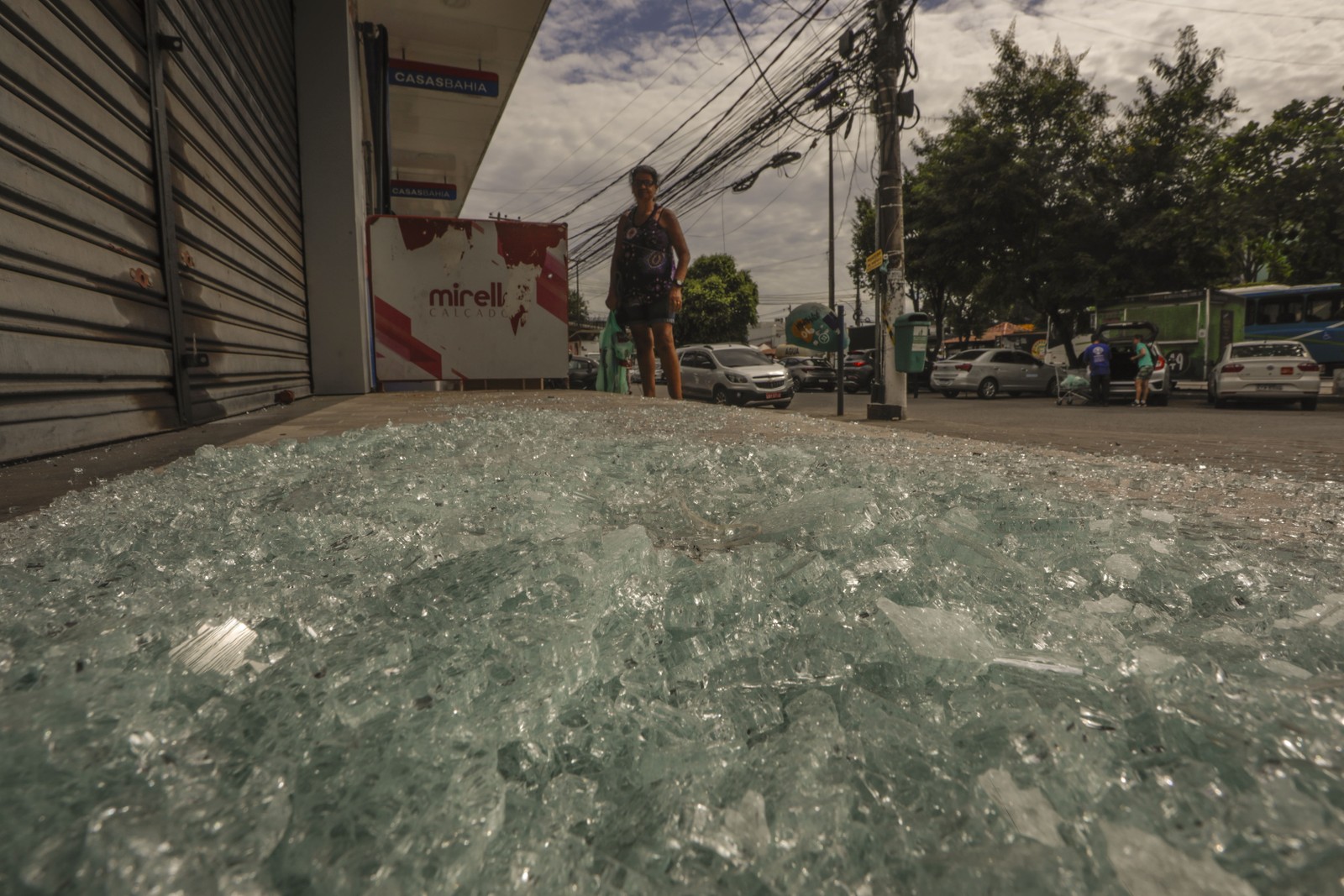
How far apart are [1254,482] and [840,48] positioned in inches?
342

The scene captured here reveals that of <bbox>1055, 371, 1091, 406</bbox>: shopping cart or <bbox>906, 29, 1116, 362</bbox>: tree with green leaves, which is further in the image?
<bbox>906, 29, 1116, 362</bbox>: tree with green leaves

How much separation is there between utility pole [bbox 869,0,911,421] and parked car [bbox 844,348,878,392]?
10.5 metres

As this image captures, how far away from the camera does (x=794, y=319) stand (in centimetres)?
950

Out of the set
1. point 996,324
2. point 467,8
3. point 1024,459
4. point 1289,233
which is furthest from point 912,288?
point 1024,459

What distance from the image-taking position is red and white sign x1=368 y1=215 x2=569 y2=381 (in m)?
6.55

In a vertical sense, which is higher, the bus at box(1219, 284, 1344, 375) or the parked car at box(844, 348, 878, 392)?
the bus at box(1219, 284, 1344, 375)

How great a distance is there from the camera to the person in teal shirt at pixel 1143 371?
11.7 meters

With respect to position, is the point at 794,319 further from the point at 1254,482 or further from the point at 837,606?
the point at 837,606

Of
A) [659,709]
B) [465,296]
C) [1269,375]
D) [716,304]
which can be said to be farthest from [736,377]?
[716,304]

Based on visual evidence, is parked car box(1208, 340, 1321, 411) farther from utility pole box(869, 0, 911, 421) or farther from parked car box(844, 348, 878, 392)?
parked car box(844, 348, 878, 392)

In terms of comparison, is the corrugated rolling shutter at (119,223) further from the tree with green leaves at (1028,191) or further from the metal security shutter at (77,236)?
the tree with green leaves at (1028,191)

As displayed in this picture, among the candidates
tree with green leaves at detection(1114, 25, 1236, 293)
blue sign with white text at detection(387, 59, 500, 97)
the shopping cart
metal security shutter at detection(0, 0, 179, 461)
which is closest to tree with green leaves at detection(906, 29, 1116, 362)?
tree with green leaves at detection(1114, 25, 1236, 293)

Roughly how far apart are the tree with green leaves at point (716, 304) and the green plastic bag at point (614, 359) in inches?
1478

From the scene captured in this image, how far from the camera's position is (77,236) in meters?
2.51
